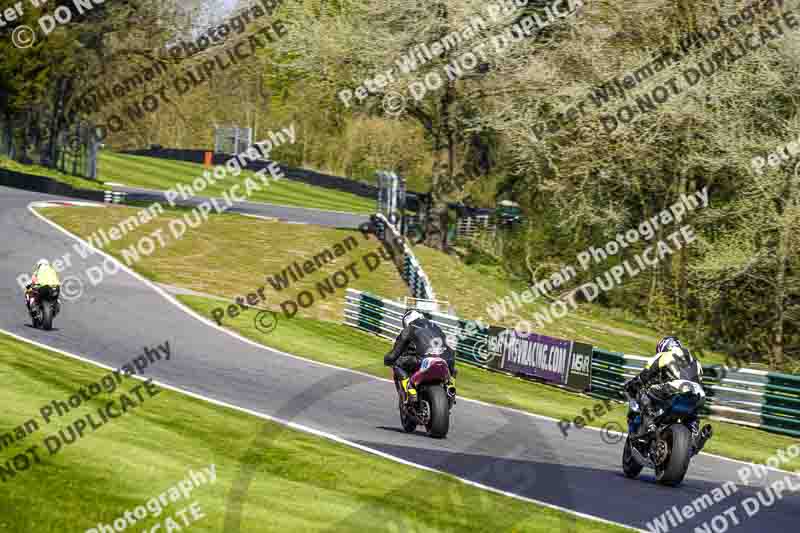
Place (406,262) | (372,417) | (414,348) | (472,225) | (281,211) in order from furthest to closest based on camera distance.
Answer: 1. (281,211)
2. (472,225)
3. (406,262)
4. (372,417)
5. (414,348)

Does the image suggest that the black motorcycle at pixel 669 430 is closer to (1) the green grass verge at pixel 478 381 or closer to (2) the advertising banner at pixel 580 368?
(1) the green grass verge at pixel 478 381

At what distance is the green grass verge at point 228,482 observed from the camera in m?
8.55

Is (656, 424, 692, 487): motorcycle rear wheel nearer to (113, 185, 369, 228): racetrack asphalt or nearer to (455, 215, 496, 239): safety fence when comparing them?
(455, 215, 496, 239): safety fence

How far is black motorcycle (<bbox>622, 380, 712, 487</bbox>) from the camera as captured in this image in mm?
11203

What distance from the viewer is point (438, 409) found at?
13422mm

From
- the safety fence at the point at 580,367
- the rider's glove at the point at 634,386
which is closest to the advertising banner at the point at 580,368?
the safety fence at the point at 580,367

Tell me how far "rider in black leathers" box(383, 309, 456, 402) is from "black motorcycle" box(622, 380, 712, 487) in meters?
2.46

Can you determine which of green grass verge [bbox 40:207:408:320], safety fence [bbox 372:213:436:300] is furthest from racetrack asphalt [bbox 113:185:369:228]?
safety fence [bbox 372:213:436:300]

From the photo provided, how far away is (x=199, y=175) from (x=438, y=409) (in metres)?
58.5

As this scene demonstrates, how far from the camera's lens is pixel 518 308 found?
1443 inches

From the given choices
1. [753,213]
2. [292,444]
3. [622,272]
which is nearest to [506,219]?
[622,272]

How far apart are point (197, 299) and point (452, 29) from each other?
17016 mm

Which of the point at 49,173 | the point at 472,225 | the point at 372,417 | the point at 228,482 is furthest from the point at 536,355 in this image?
the point at 49,173

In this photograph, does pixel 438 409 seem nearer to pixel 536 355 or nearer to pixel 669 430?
pixel 669 430
